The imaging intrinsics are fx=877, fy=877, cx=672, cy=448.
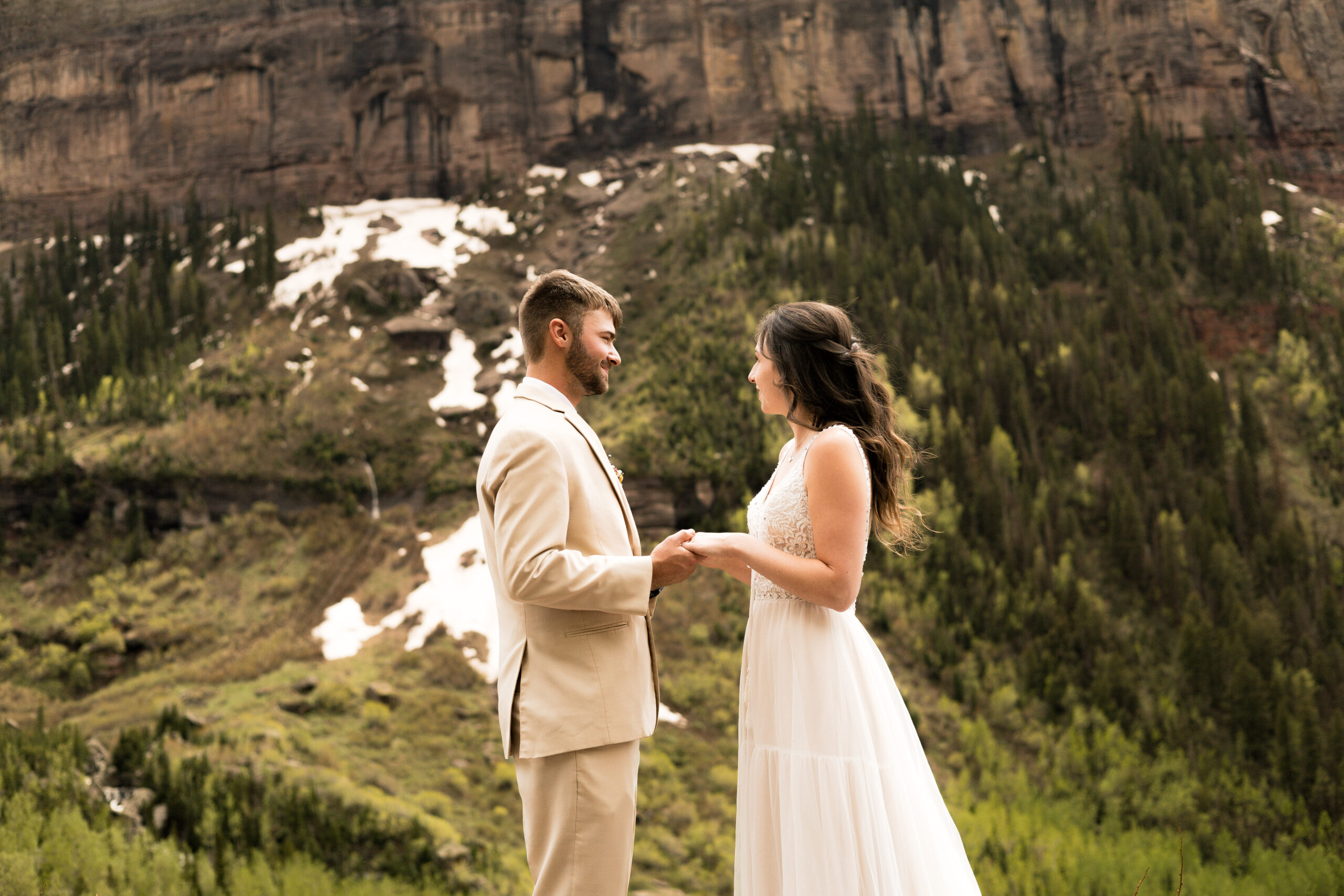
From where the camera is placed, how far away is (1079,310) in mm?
36719

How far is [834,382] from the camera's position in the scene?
327cm

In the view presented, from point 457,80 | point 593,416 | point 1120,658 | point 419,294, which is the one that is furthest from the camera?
point 457,80

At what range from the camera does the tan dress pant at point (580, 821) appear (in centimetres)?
277

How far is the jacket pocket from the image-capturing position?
9.73 feet

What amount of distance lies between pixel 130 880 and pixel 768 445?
20.7m

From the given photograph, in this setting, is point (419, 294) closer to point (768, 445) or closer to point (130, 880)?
point (768, 445)

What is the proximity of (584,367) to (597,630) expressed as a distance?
974 mm

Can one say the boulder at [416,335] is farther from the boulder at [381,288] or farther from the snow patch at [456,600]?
the snow patch at [456,600]

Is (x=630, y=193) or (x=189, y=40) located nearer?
(x=630, y=193)

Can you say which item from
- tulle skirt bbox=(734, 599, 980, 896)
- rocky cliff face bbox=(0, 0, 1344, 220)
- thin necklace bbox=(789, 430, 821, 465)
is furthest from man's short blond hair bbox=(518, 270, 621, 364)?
rocky cliff face bbox=(0, 0, 1344, 220)

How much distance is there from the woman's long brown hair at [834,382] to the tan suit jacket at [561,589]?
0.77m

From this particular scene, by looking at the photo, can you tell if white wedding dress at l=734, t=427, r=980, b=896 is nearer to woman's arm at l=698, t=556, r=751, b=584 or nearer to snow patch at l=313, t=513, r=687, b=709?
woman's arm at l=698, t=556, r=751, b=584

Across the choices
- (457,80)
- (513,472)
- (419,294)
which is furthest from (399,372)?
(513,472)

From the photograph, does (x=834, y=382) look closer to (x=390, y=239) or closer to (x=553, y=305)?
(x=553, y=305)
